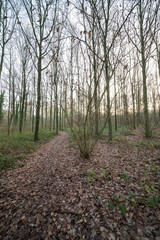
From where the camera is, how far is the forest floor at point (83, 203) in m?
1.58

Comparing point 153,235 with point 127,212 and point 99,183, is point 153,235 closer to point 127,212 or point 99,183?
point 127,212

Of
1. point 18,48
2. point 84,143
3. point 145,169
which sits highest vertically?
point 18,48

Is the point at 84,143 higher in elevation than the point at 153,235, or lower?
higher

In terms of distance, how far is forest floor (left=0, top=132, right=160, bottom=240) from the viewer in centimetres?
158

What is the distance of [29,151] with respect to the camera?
224 inches

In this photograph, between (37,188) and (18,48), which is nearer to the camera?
(37,188)

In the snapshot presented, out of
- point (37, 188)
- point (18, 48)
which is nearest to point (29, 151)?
point (37, 188)

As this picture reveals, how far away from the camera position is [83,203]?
214 centimetres

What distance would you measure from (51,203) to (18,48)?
54.8 feet

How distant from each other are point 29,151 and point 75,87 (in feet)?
15.6

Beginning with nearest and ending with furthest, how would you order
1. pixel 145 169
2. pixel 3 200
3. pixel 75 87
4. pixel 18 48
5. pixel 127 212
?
1. pixel 127 212
2. pixel 3 200
3. pixel 145 169
4. pixel 75 87
5. pixel 18 48

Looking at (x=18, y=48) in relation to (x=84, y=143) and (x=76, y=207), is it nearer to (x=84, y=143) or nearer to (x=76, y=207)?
(x=84, y=143)

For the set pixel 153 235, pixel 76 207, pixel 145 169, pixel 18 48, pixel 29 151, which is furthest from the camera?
pixel 18 48

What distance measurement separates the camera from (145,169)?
315 centimetres
